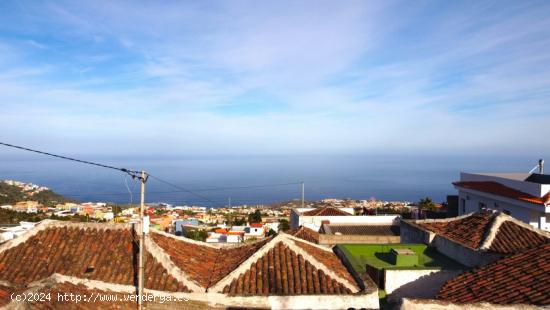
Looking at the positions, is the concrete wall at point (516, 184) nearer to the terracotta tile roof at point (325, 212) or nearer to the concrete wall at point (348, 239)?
the concrete wall at point (348, 239)

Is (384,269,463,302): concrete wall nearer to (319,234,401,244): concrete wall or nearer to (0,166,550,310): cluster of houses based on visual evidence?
(0,166,550,310): cluster of houses

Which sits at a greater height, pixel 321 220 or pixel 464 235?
pixel 464 235

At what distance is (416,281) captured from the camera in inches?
422

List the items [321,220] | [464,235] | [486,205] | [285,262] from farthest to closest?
[321,220], [486,205], [464,235], [285,262]

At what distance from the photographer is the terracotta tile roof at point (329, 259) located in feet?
33.9

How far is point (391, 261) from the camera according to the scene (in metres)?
12.3

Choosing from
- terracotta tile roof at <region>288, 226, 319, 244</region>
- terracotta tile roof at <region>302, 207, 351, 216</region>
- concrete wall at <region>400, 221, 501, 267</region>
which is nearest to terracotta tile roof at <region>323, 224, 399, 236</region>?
terracotta tile roof at <region>302, 207, 351, 216</region>

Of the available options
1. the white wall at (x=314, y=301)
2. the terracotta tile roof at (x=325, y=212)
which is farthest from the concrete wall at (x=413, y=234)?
the terracotta tile roof at (x=325, y=212)

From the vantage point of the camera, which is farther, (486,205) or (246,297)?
(486,205)

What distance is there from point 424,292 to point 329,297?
342cm

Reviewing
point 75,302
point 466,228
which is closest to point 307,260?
point 75,302

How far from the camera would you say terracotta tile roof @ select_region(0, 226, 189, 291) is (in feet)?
31.3

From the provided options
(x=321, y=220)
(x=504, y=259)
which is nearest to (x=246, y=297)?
(x=504, y=259)

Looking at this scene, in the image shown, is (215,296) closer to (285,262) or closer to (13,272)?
(285,262)
